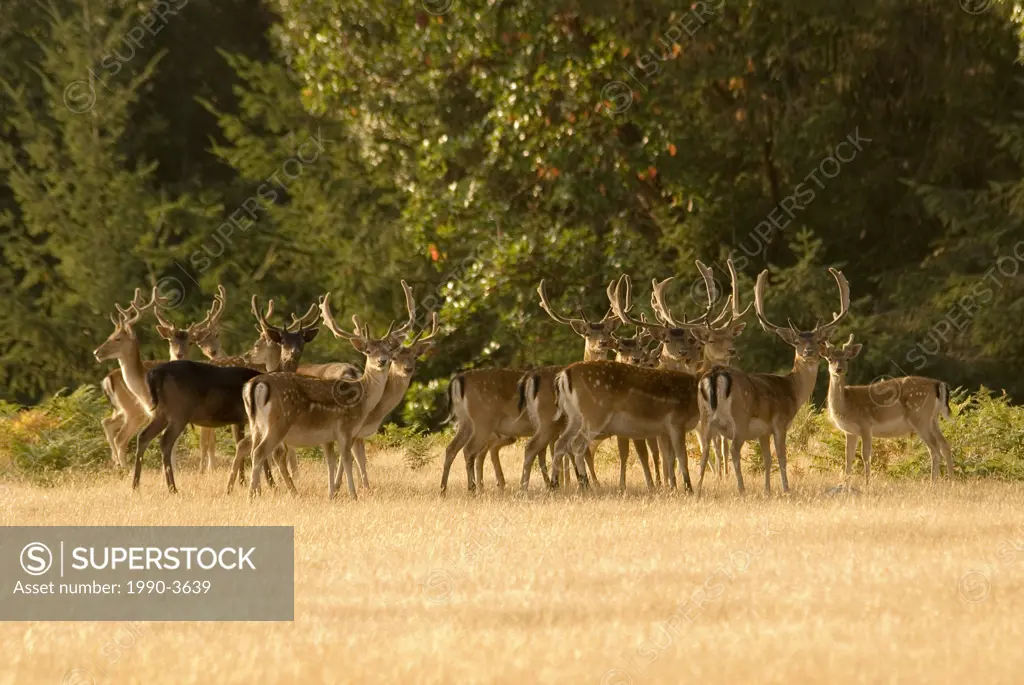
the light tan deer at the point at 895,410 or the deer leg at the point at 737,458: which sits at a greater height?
the light tan deer at the point at 895,410

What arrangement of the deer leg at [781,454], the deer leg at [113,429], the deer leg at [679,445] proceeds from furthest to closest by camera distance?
the deer leg at [113,429] → the deer leg at [679,445] → the deer leg at [781,454]

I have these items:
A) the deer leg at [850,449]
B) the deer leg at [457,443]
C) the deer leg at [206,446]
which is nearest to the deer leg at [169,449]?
the deer leg at [206,446]

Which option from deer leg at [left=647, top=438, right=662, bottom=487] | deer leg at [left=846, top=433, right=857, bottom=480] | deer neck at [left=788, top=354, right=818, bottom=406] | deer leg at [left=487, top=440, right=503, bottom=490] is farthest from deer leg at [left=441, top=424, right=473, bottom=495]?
deer leg at [left=846, top=433, right=857, bottom=480]

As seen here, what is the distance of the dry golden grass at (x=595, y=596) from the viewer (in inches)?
261

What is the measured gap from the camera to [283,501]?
11.9 m

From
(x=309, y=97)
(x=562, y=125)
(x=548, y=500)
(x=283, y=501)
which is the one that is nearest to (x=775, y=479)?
(x=548, y=500)

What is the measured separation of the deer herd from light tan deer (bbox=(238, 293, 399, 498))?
0.4 inches

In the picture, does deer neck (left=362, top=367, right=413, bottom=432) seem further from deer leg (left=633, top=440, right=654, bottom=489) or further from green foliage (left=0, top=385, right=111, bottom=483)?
green foliage (left=0, top=385, right=111, bottom=483)

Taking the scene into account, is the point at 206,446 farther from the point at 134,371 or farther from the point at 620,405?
the point at 620,405

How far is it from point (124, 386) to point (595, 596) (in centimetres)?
848

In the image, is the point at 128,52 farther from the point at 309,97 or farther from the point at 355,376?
the point at 355,376

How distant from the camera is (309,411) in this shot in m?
12.3

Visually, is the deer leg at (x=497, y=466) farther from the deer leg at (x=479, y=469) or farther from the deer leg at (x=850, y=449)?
the deer leg at (x=850, y=449)

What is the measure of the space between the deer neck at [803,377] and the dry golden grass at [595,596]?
126cm
